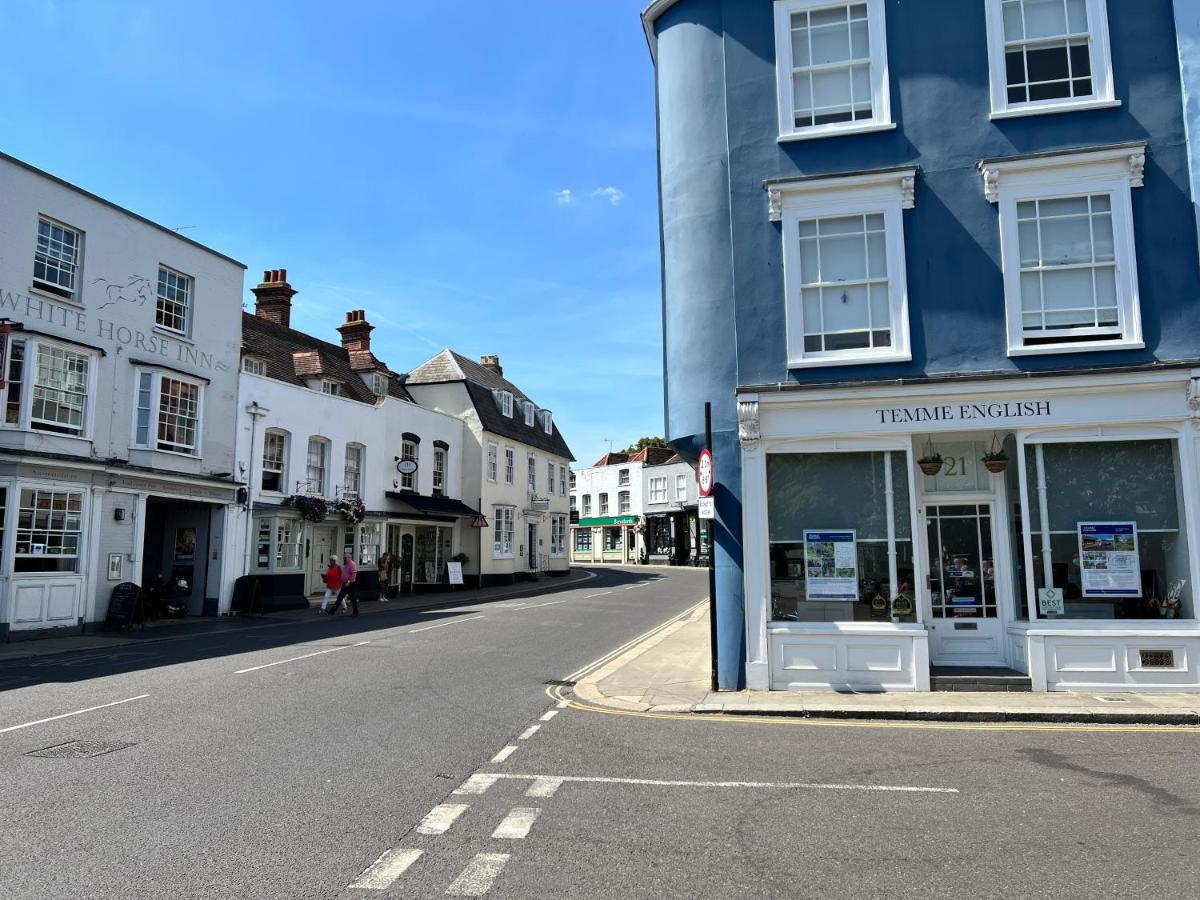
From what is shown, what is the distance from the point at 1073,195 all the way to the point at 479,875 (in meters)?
11.3

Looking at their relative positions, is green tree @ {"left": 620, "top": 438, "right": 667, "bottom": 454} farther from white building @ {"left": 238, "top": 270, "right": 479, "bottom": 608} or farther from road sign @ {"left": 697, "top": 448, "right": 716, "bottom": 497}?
road sign @ {"left": 697, "top": 448, "right": 716, "bottom": 497}

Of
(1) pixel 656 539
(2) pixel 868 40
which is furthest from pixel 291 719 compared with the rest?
(1) pixel 656 539

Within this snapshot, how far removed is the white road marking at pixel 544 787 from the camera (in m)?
6.23

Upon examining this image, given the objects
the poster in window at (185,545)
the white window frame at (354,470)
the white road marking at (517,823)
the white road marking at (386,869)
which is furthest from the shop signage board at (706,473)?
the white window frame at (354,470)

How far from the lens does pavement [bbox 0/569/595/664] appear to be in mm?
15836

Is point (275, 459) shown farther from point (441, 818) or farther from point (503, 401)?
point (441, 818)

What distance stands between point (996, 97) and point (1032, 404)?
4.37 metres

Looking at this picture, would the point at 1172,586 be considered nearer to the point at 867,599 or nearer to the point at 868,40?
the point at 867,599

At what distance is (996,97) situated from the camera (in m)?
11.5

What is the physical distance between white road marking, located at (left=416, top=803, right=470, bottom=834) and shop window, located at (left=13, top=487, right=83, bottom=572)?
51.6 feet

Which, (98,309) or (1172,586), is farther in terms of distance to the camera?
(98,309)

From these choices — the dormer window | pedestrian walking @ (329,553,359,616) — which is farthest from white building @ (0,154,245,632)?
the dormer window

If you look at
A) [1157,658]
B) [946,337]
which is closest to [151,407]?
[946,337]

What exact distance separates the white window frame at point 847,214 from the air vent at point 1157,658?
4718 mm
